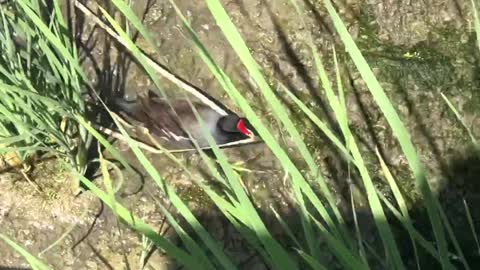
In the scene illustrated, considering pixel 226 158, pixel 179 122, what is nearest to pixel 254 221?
pixel 226 158

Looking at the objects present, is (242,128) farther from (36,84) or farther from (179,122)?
(36,84)

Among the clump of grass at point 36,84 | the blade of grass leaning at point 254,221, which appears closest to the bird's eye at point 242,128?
the clump of grass at point 36,84

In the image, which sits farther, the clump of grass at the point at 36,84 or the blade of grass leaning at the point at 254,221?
the clump of grass at the point at 36,84

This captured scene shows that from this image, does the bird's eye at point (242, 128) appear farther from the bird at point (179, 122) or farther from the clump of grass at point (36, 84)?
the clump of grass at point (36, 84)

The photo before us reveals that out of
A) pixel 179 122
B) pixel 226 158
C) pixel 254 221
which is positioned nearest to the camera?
pixel 254 221

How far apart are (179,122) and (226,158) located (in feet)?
0.56

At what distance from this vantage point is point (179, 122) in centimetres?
160

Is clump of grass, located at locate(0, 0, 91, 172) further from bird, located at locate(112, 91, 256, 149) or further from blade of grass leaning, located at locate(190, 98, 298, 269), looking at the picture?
blade of grass leaning, located at locate(190, 98, 298, 269)

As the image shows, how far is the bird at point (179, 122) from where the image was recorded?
1.61 meters

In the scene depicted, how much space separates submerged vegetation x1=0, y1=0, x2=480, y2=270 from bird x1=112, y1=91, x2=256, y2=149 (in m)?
0.08

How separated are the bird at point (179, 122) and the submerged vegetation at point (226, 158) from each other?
8 centimetres

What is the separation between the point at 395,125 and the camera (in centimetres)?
87

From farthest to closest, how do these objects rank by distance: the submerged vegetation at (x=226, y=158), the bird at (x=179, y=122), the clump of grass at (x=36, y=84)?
the bird at (x=179, y=122)
the clump of grass at (x=36, y=84)
the submerged vegetation at (x=226, y=158)

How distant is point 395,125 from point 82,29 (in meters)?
1.06
